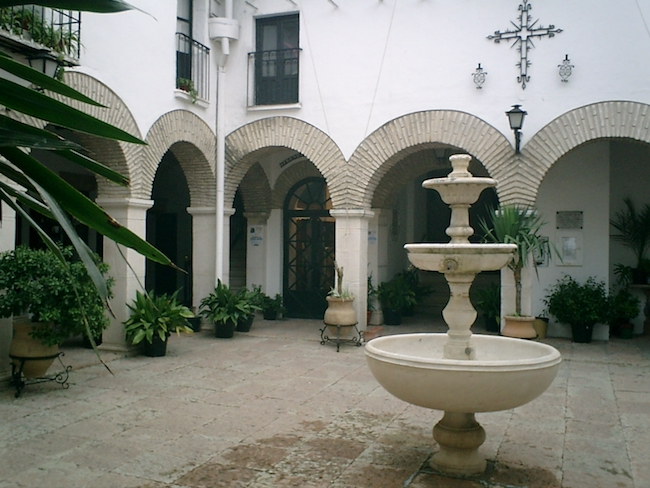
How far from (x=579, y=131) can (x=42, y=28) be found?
21.6ft

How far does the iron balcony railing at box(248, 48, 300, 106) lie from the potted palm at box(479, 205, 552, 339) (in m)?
3.77

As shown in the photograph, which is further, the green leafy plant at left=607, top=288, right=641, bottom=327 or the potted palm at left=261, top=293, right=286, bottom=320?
the potted palm at left=261, top=293, right=286, bottom=320

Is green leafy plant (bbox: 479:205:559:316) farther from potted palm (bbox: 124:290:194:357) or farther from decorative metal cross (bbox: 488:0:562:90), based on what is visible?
potted palm (bbox: 124:290:194:357)

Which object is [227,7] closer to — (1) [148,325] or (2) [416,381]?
(1) [148,325]

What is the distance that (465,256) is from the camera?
4426 mm

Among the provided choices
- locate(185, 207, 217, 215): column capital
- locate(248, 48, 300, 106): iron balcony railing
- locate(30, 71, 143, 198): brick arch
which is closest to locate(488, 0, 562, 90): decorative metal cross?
locate(248, 48, 300, 106): iron balcony railing

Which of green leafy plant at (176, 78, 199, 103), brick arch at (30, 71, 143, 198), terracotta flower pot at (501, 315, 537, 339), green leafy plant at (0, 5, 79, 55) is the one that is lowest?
terracotta flower pot at (501, 315, 537, 339)

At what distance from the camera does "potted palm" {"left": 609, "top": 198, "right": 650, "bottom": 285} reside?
10609 mm

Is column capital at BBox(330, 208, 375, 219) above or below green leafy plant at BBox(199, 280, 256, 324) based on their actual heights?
above

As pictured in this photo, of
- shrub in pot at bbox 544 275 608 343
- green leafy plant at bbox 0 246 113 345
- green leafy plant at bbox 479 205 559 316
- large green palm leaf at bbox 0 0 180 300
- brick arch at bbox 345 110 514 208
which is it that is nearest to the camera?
large green palm leaf at bbox 0 0 180 300

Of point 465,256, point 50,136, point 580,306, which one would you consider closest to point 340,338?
point 580,306

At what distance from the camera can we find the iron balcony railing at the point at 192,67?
30.8 feet

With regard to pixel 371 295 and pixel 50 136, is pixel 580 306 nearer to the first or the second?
pixel 371 295

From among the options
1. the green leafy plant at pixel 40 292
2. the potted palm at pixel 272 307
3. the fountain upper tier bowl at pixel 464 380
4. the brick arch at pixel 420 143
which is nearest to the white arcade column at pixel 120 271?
the green leafy plant at pixel 40 292
